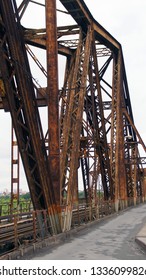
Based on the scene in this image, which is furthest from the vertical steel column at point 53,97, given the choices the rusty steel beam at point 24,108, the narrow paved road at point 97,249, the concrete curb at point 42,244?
the narrow paved road at point 97,249

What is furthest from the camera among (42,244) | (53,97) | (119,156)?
(119,156)

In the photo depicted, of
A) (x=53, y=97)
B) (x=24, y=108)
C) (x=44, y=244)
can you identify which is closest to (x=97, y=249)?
(x=44, y=244)

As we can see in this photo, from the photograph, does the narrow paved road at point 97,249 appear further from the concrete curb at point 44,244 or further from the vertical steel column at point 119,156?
the vertical steel column at point 119,156

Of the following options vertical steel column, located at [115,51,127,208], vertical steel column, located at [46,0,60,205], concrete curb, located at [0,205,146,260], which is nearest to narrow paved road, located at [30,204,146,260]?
concrete curb, located at [0,205,146,260]

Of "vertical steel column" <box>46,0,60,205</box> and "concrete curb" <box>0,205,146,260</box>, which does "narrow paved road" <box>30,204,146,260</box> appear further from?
"vertical steel column" <box>46,0,60,205</box>

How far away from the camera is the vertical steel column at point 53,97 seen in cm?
1337

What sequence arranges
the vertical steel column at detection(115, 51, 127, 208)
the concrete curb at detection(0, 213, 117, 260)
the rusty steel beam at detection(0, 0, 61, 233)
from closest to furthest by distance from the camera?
1. the concrete curb at detection(0, 213, 117, 260)
2. the rusty steel beam at detection(0, 0, 61, 233)
3. the vertical steel column at detection(115, 51, 127, 208)

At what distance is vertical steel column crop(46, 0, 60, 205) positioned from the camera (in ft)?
43.9

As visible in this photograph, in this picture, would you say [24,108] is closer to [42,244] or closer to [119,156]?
[42,244]

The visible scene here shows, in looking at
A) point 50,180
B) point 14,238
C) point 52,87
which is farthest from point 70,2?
point 14,238

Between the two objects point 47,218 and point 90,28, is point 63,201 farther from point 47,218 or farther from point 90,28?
point 90,28

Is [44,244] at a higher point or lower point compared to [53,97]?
lower

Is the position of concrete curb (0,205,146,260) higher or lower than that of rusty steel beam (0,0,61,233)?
lower

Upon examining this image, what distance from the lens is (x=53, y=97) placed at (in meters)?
13.7
